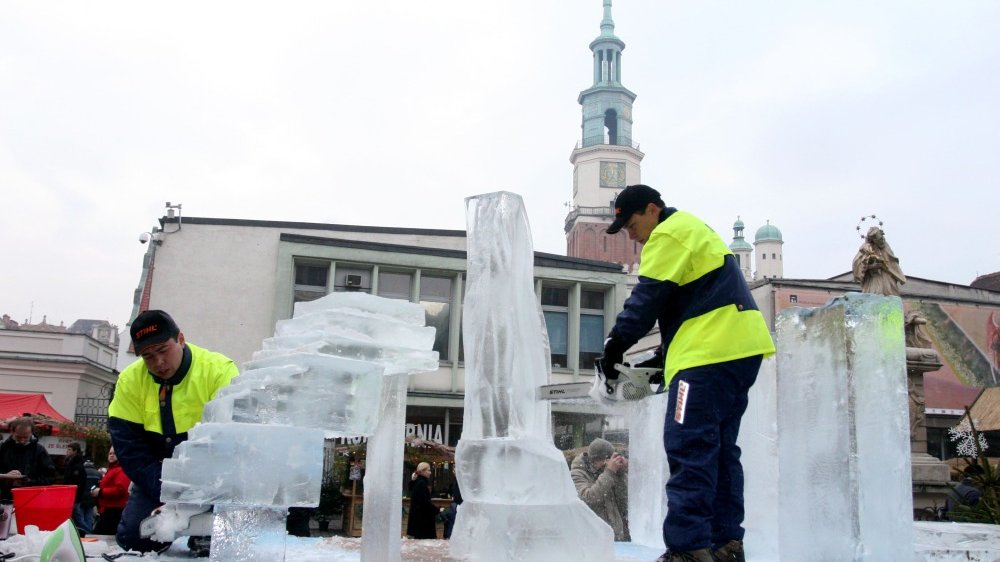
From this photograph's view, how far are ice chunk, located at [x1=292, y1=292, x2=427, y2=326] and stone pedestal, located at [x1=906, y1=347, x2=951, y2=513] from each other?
785 centimetres

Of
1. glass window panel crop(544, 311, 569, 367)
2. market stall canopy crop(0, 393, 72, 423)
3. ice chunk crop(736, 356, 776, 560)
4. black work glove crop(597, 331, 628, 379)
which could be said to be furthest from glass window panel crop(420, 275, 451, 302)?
black work glove crop(597, 331, 628, 379)

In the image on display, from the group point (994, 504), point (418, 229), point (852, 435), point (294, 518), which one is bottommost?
point (294, 518)

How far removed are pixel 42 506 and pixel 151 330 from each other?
279 cm

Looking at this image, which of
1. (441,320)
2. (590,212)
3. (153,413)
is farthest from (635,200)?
(590,212)

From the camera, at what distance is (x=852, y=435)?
3611 mm

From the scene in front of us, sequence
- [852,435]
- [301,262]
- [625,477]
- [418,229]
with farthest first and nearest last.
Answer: [418,229] < [301,262] < [625,477] < [852,435]

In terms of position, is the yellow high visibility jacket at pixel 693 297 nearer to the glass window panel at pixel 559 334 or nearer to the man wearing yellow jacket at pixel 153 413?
the man wearing yellow jacket at pixel 153 413

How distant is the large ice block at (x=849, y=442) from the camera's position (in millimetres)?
3576

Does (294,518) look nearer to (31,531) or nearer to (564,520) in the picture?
(31,531)

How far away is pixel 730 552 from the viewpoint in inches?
135

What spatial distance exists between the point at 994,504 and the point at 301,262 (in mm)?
19749

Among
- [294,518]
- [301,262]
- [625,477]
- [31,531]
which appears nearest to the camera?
[31,531]

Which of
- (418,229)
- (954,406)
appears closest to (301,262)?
(418,229)

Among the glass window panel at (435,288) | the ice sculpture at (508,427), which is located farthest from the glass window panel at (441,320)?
the ice sculpture at (508,427)
